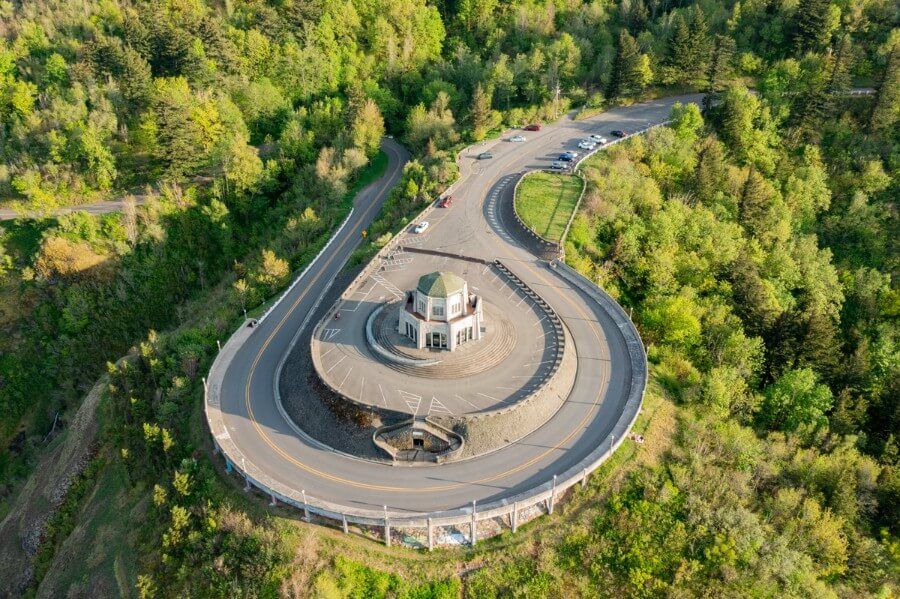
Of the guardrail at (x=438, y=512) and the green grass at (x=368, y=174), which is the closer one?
the guardrail at (x=438, y=512)

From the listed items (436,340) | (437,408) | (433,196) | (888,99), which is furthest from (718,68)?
(437,408)

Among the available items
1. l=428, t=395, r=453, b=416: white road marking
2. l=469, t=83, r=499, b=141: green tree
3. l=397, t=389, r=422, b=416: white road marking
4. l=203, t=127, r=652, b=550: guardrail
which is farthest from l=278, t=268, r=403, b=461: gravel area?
l=469, t=83, r=499, b=141: green tree

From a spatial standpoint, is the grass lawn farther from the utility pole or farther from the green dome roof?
the utility pole

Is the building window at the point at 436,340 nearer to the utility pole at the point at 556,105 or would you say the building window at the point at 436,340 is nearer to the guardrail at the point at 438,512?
the guardrail at the point at 438,512

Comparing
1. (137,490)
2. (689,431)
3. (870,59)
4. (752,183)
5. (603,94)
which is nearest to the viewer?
(689,431)

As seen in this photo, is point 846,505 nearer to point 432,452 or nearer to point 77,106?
point 432,452

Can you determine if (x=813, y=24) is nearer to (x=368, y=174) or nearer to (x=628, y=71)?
(x=628, y=71)

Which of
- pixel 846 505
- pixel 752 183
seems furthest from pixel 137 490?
pixel 752 183

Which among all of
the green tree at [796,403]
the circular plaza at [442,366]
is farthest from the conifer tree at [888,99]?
the circular plaza at [442,366]
